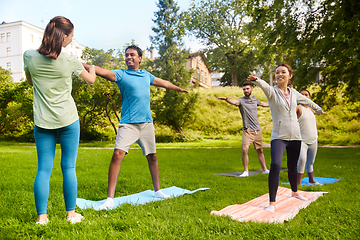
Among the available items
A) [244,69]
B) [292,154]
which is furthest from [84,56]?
[244,69]

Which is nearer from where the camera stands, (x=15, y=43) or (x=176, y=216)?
(x=176, y=216)

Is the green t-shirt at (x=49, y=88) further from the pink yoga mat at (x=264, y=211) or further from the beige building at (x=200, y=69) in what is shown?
the beige building at (x=200, y=69)

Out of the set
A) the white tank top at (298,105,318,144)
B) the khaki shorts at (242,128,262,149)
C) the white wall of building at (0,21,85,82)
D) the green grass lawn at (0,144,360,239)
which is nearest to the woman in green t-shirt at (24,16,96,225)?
the green grass lawn at (0,144,360,239)

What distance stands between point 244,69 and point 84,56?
75.4ft

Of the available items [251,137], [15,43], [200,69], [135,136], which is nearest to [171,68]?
[251,137]

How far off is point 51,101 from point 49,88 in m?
0.15

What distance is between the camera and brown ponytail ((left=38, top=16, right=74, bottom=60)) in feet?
9.87

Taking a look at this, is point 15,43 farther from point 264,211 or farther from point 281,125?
point 264,211

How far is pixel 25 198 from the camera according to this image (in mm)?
4516

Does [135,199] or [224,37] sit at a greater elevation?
[224,37]

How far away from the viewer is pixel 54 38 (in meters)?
3.03

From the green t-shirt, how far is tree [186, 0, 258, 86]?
35.1 m

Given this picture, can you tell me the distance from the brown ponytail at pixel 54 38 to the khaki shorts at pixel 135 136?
70.9 inches

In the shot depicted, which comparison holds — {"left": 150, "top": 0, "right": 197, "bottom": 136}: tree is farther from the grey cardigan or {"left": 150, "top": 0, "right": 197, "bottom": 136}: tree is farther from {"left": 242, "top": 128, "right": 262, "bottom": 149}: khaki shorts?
the grey cardigan
